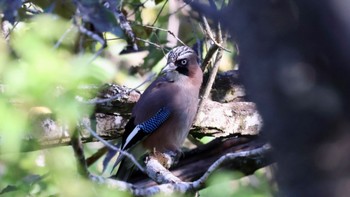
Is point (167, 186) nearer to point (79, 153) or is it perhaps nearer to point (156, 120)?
point (79, 153)

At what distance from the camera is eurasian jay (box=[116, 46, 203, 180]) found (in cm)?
425

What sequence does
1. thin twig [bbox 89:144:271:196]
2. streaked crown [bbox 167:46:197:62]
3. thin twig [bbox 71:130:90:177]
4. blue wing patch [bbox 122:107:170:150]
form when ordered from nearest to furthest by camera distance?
1. thin twig [bbox 71:130:90:177]
2. thin twig [bbox 89:144:271:196]
3. blue wing patch [bbox 122:107:170:150]
4. streaked crown [bbox 167:46:197:62]

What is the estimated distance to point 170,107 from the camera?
4559 mm

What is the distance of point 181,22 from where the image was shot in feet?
17.3

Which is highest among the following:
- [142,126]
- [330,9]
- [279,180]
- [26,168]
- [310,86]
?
[330,9]

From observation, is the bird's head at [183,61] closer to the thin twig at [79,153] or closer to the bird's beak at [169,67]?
the bird's beak at [169,67]

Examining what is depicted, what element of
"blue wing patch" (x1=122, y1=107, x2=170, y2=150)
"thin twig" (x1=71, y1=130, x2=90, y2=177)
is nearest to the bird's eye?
"blue wing patch" (x1=122, y1=107, x2=170, y2=150)

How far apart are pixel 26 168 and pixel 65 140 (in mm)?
1034

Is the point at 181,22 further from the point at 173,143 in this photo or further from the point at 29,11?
the point at 29,11

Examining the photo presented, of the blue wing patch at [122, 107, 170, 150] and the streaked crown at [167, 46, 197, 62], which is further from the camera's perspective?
the streaked crown at [167, 46, 197, 62]

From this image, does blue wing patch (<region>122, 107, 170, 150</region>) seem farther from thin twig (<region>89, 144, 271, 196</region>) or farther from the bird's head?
thin twig (<region>89, 144, 271, 196</region>)

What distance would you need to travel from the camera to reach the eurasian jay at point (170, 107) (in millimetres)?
4246

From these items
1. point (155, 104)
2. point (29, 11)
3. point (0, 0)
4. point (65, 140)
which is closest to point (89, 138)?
point (65, 140)

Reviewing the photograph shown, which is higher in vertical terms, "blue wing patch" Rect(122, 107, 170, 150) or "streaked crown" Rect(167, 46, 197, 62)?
"streaked crown" Rect(167, 46, 197, 62)
